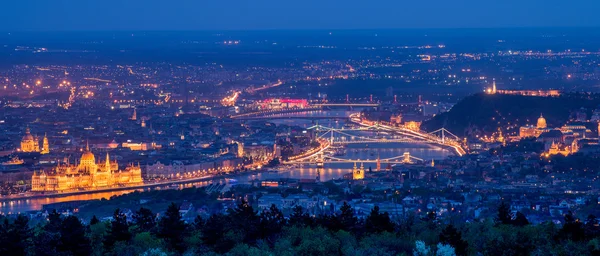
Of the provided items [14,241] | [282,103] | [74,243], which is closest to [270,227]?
[74,243]

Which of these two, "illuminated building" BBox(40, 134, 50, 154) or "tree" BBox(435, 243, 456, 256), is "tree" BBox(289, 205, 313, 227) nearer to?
"tree" BBox(435, 243, 456, 256)

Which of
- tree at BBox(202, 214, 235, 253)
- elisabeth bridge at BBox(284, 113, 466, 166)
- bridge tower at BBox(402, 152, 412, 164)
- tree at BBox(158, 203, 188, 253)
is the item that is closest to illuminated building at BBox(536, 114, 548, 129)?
elisabeth bridge at BBox(284, 113, 466, 166)

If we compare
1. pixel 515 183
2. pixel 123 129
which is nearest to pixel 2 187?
pixel 515 183

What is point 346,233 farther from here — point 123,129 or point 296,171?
point 123,129

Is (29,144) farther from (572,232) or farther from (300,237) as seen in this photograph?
(572,232)

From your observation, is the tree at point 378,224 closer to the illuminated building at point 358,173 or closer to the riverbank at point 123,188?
the illuminated building at point 358,173

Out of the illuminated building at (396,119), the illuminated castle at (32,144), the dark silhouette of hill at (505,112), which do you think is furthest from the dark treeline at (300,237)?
the illuminated building at (396,119)

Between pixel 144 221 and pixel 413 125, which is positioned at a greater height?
pixel 413 125
